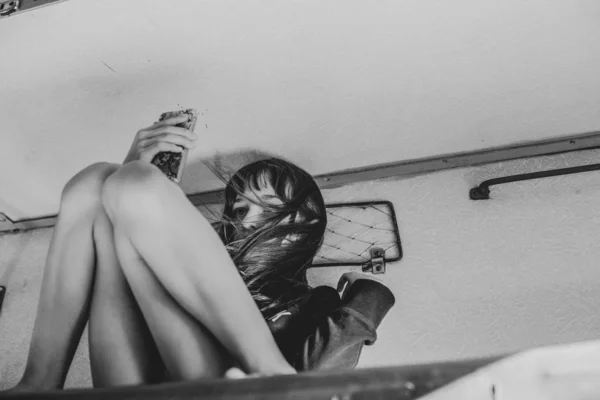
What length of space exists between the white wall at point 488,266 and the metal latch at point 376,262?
0.02m

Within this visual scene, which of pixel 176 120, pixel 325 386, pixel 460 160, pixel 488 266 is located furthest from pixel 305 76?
pixel 325 386

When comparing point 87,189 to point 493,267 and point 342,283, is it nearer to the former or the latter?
point 342,283

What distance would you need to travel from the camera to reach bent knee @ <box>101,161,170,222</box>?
25.7 inches

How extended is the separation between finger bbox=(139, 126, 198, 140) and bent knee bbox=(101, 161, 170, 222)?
324 mm

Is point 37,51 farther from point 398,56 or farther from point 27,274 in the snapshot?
point 398,56

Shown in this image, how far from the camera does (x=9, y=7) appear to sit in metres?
1.08

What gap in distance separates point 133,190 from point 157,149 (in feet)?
1.18

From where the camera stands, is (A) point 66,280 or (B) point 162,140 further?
(B) point 162,140

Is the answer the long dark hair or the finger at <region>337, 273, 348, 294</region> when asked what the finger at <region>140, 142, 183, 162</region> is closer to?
the long dark hair

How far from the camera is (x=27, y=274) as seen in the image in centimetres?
151

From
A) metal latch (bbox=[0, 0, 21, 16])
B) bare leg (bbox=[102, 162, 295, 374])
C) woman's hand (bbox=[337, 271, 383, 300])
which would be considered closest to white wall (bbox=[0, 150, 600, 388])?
woman's hand (bbox=[337, 271, 383, 300])

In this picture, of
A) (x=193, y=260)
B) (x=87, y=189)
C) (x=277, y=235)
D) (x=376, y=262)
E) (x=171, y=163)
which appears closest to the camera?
(x=193, y=260)

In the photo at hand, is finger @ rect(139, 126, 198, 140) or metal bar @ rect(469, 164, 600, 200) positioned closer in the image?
finger @ rect(139, 126, 198, 140)

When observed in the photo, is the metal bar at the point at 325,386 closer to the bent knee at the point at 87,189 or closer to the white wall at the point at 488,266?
the bent knee at the point at 87,189
